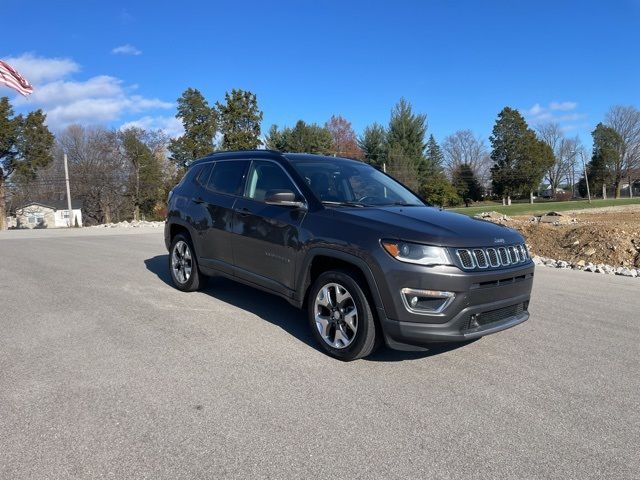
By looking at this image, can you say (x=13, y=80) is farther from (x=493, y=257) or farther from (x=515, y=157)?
(x=515, y=157)

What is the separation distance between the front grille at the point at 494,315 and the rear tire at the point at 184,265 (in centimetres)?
387

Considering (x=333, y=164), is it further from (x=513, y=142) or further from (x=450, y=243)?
(x=513, y=142)

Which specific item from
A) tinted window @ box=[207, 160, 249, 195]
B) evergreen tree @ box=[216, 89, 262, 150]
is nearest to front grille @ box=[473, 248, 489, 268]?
tinted window @ box=[207, 160, 249, 195]

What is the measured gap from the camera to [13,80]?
2516 centimetres

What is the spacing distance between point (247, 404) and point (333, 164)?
2.97 metres

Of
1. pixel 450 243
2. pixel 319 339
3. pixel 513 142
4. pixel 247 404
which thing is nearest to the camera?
pixel 247 404

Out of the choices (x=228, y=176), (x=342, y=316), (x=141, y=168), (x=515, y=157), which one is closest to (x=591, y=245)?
(x=228, y=176)

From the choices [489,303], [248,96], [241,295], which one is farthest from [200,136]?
[489,303]

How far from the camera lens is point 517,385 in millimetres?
3850

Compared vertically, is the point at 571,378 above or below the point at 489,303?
below

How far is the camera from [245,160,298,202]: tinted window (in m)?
5.11

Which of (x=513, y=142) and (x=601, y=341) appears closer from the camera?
(x=601, y=341)

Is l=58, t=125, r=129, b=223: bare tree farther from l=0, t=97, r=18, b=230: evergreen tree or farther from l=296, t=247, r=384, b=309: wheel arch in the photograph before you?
l=296, t=247, r=384, b=309: wheel arch

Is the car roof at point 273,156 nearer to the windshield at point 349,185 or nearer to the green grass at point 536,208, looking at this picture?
the windshield at point 349,185
